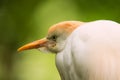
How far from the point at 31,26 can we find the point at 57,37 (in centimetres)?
214

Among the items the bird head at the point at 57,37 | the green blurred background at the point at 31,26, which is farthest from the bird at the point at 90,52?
the green blurred background at the point at 31,26

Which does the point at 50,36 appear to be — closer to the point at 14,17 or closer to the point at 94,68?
the point at 94,68

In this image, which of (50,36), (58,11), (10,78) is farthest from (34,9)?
(50,36)

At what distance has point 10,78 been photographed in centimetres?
299

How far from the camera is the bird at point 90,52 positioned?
2.33ft

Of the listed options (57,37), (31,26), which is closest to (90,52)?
(57,37)

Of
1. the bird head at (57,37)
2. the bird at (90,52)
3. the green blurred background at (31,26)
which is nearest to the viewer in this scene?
the bird at (90,52)

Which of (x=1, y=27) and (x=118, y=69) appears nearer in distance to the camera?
(x=118, y=69)

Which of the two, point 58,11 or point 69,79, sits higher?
point 58,11

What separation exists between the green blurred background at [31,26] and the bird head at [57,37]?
1.56 metres

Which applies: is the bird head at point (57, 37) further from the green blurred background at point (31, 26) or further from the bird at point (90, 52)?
the green blurred background at point (31, 26)

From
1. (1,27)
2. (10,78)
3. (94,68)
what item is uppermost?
(1,27)

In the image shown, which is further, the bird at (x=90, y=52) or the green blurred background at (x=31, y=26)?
the green blurred background at (x=31, y=26)

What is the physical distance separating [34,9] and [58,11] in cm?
25
